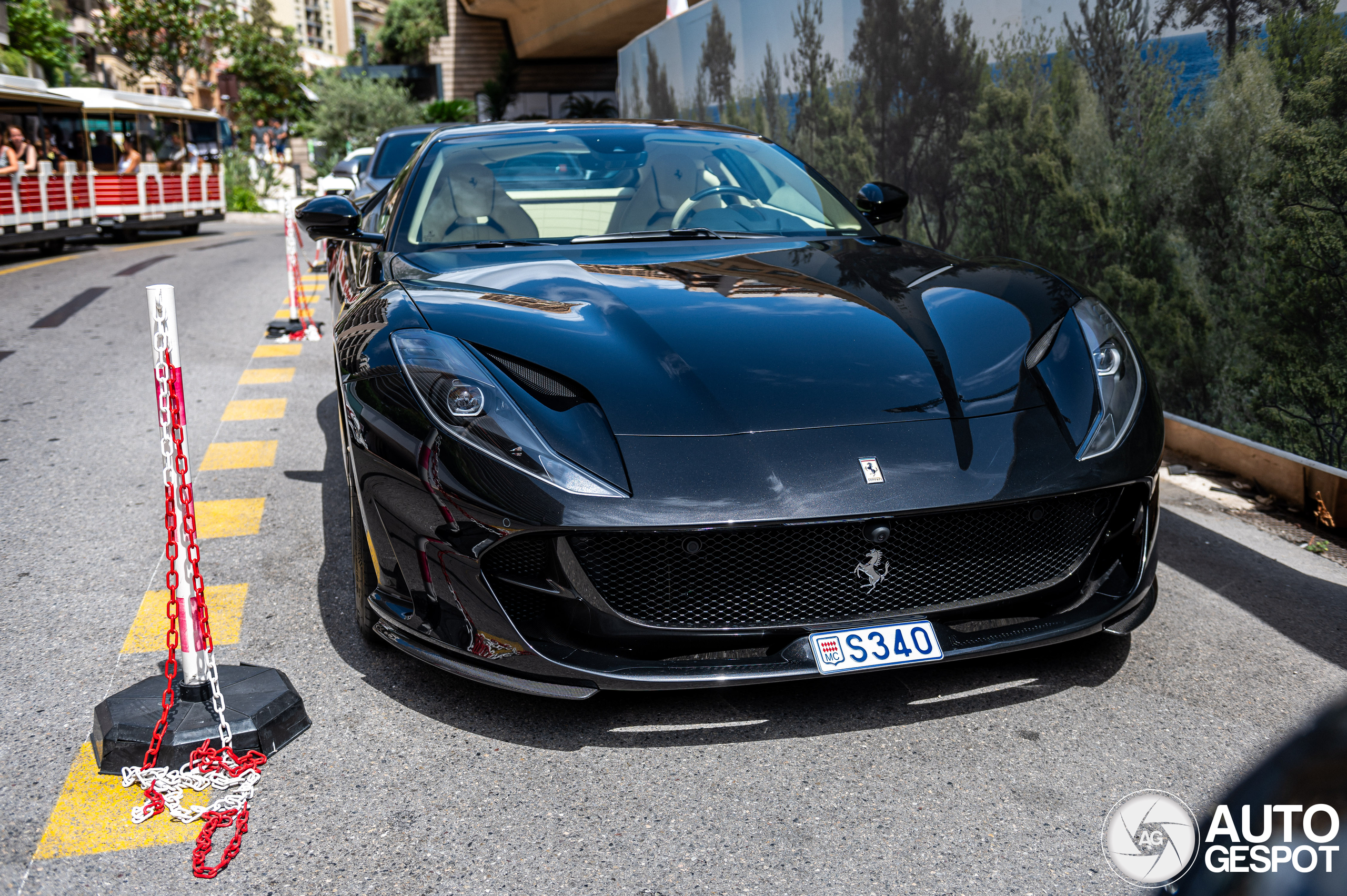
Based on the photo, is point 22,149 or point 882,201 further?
point 22,149

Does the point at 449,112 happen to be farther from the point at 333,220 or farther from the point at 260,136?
the point at 333,220

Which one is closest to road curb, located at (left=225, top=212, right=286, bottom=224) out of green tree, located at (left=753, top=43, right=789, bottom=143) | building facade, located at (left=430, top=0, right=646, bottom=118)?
building facade, located at (left=430, top=0, right=646, bottom=118)

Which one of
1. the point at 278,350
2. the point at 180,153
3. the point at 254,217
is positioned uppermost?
the point at 180,153

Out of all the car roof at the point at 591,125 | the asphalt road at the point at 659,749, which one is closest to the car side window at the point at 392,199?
the car roof at the point at 591,125

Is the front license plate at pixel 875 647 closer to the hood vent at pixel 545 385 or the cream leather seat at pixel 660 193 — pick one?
the hood vent at pixel 545 385

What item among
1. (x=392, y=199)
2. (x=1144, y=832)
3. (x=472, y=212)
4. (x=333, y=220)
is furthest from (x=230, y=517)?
(x=1144, y=832)

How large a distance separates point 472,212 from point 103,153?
1732cm

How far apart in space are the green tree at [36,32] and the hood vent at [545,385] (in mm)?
39763

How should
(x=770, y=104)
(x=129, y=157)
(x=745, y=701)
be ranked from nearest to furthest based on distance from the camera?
(x=745, y=701) < (x=770, y=104) < (x=129, y=157)

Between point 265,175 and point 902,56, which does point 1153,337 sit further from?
point 265,175

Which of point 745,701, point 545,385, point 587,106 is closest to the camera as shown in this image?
point 545,385

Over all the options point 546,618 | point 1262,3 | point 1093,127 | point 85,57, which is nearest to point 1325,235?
point 1262,3

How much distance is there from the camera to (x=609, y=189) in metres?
3.92

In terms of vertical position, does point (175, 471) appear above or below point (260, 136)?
below
